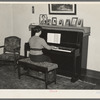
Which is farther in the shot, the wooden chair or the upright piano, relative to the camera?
the wooden chair

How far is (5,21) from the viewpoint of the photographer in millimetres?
5566

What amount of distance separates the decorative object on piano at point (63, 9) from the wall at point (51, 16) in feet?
0.32

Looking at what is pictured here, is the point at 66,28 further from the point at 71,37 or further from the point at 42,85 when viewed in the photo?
the point at 42,85

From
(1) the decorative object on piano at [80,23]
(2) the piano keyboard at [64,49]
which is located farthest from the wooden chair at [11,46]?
(1) the decorative object on piano at [80,23]

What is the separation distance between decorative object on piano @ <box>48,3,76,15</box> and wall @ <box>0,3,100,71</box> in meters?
0.10

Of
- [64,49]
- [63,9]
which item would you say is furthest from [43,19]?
[64,49]

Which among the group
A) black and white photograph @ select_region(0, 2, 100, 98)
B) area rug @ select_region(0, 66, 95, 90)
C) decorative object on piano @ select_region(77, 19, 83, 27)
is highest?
decorative object on piano @ select_region(77, 19, 83, 27)

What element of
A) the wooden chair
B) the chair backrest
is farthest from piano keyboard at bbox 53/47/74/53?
the chair backrest

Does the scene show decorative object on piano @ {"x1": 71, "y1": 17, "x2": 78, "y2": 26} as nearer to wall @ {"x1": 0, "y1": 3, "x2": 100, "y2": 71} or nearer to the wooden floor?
wall @ {"x1": 0, "y1": 3, "x2": 100, "y2": 71}

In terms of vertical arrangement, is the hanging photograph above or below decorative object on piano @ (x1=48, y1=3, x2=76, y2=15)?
below

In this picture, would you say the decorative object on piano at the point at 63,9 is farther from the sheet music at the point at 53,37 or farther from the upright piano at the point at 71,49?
the sheet music at the point at 53,37

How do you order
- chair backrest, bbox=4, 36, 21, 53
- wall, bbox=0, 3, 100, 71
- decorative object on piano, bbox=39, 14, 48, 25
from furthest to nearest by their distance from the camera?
1. chair backrest, bbox=4, 36, 21, 53
2. decorative object on piano, bbox=39, 14, 48, 25
3. wall, bbox=0, 3, 100, 71

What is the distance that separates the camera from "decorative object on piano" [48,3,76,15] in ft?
14.6

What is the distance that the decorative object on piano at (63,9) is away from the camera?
175 inches
